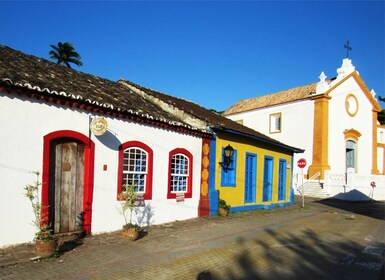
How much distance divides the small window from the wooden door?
25.6 meters

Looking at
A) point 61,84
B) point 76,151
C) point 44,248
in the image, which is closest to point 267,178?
point 76,151

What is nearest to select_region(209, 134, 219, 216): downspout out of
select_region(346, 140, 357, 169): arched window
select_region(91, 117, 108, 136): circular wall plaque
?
select_region(91, 117, 108, 136): circular wall plaque

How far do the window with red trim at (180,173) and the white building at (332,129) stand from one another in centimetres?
1651

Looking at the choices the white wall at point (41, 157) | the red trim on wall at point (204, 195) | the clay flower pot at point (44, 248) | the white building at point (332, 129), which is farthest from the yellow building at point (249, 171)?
the white building at point (332, 129)

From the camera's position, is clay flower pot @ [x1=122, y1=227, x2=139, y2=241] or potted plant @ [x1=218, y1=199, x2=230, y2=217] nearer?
clay flower pot @ [x1=122, y1=227, x2=139, y2=241]

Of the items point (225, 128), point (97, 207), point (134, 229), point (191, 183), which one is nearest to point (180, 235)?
point (134, 229)

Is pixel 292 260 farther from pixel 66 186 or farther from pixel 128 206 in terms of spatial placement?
pixel 66 186

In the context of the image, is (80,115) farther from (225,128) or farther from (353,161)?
(353,161)

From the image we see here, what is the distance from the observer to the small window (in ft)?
107

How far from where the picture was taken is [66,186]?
8906 mm

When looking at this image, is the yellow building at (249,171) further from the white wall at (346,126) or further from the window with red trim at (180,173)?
the white wall at (346,126)

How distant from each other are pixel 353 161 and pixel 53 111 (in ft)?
97.7

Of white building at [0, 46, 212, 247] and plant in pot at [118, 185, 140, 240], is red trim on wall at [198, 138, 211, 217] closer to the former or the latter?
white building at [0, 46, 212, 247]

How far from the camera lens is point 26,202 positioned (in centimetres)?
789
